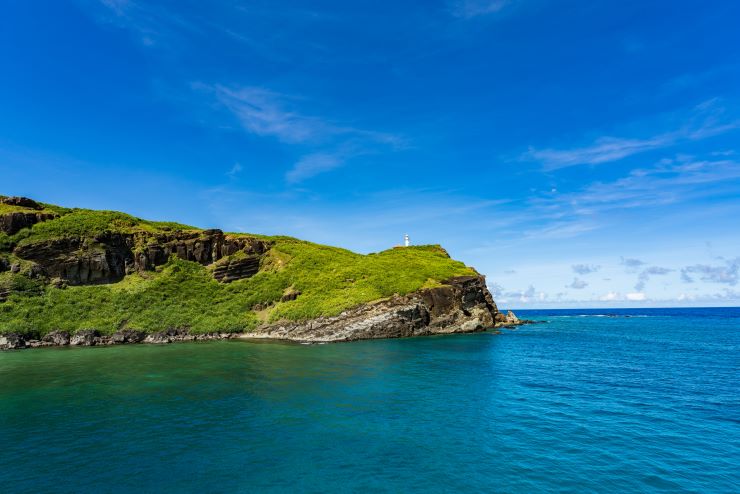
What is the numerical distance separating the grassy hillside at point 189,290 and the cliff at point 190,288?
216 mm

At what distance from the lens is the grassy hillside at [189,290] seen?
67250mm

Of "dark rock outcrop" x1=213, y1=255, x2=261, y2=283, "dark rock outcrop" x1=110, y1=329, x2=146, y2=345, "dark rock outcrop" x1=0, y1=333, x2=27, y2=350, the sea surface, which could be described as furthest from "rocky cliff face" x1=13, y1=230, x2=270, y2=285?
the sea surface

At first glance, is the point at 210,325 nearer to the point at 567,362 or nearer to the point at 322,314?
the point at 322,314

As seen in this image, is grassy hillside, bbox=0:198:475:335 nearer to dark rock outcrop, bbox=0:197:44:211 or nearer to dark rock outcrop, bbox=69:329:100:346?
dark rock outcrop, bbox=69:329:100:346

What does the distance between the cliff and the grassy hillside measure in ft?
0.71

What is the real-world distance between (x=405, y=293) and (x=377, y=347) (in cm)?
2111

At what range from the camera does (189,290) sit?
79.9 m

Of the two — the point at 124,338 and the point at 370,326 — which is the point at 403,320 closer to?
the point at 370,326

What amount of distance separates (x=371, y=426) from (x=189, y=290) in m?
68.8

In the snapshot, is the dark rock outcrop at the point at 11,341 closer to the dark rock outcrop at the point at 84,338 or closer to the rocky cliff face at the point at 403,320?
the dark rock outcrop at the point at 84,338

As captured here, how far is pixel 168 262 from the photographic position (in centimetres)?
8588

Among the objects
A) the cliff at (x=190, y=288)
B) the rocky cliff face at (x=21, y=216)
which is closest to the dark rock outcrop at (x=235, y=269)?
the cliff at (x=190, y=288)

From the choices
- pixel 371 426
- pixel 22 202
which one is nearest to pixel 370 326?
pixel 371 426

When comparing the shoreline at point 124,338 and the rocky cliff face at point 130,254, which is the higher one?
the rocky cliff face at point 130,254
